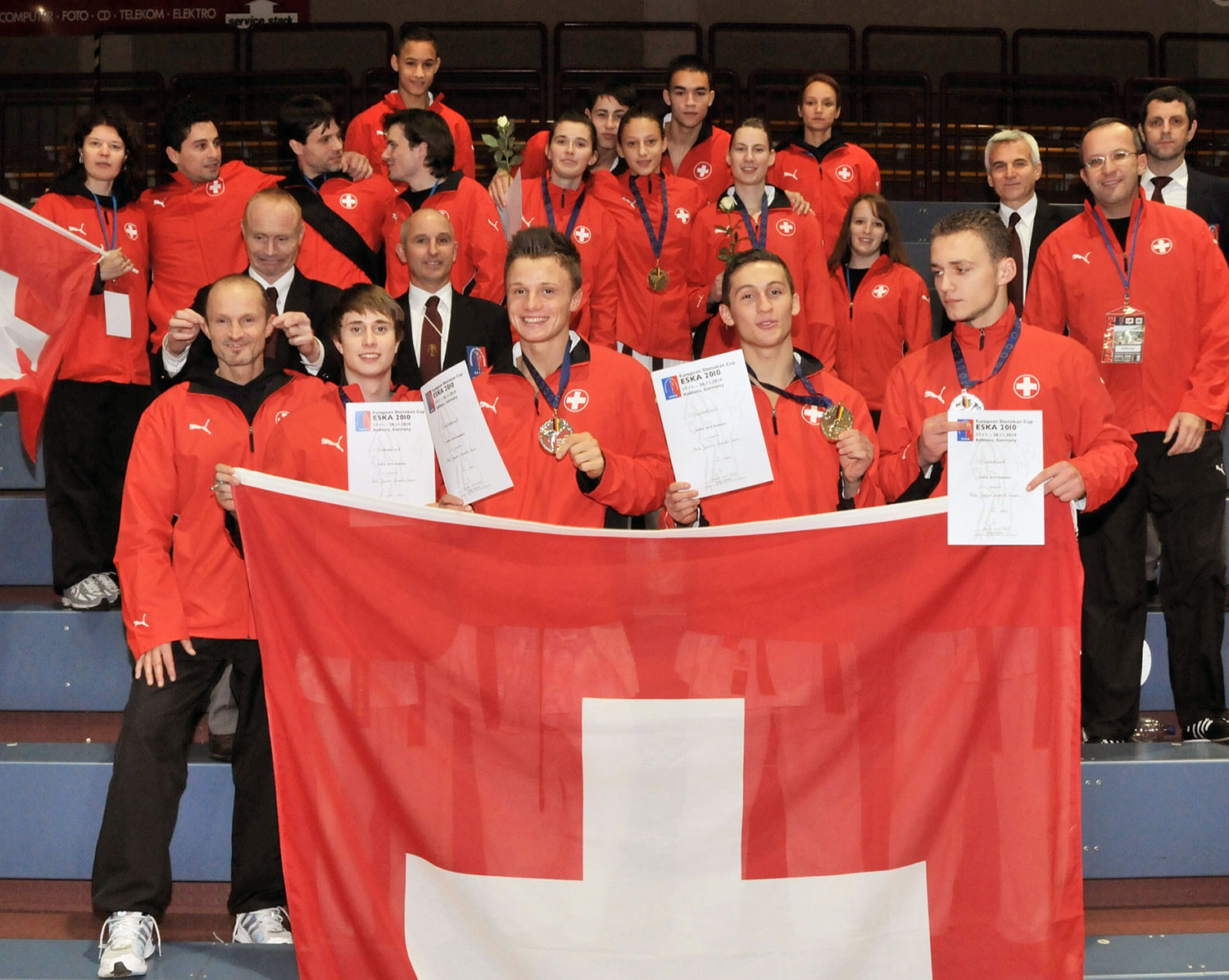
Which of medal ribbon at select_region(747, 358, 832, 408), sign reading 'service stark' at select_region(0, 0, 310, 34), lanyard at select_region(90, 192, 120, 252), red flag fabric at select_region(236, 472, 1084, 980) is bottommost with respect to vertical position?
red flag fabric at select_region(236, 472, 1084, 980)

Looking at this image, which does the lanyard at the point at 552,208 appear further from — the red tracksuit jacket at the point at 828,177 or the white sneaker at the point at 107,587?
the white sneaker at the point at 107,587

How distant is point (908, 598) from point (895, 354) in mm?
2746

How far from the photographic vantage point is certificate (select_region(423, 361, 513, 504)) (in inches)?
140

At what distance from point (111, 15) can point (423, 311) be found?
764 cm

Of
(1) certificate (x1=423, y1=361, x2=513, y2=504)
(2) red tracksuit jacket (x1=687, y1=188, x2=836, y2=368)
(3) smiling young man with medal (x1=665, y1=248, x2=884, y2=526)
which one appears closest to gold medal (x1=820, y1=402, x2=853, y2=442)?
(3) smiling young man with medal (x1=665, y1=248, x2=884, y2=526)

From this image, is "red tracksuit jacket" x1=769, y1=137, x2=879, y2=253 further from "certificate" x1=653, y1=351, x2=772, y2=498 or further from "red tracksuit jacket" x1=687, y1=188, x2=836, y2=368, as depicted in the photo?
"certificate" x1=653, y1=351, x2=772, y2=498

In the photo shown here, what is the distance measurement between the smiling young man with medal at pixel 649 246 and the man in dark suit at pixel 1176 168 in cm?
193

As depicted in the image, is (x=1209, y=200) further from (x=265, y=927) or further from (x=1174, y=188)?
(x=265, y=927)

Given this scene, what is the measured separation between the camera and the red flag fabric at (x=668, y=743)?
3193mm

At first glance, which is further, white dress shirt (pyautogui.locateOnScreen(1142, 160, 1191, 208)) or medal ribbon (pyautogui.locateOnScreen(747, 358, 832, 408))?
white dress shirt (pyautogui.locateOnScreen(1142, 160, 1191, 208))

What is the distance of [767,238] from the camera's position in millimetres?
5691

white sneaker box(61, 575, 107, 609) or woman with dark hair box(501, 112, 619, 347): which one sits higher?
woman with dark hair box(501, 112, 619, 347)

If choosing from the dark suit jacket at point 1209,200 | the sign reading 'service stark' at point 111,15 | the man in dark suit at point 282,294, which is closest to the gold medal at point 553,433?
the man in dark suit at point 282,294

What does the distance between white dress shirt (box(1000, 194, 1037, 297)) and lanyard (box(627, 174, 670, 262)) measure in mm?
1441
